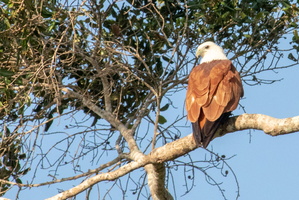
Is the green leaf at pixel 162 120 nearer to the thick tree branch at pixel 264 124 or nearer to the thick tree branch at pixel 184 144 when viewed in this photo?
the thick tree branch at pixel 184 144

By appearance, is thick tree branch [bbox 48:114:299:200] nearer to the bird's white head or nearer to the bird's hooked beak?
the bird's white head

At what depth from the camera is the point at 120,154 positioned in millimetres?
5504

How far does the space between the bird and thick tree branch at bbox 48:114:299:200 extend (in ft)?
0.32

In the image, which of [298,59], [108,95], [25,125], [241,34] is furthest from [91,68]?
[298,59]

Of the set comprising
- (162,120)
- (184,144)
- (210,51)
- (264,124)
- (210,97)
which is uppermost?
(210,51)

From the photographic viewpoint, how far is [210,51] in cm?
579

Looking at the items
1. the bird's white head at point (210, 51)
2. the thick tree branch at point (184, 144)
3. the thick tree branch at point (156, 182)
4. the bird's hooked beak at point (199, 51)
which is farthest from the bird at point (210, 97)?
the thick tree branch at point (156, 182)

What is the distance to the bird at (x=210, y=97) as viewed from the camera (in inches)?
186

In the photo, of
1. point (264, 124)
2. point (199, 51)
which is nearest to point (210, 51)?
point (199, 51)

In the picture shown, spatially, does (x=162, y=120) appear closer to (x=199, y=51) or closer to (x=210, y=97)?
(x=199, y=51)

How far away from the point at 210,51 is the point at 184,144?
1.33m

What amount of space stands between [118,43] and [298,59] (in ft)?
5.87

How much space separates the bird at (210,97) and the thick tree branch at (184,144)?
0.10 metres

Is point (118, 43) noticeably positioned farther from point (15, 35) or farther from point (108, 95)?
point (15, 35)
